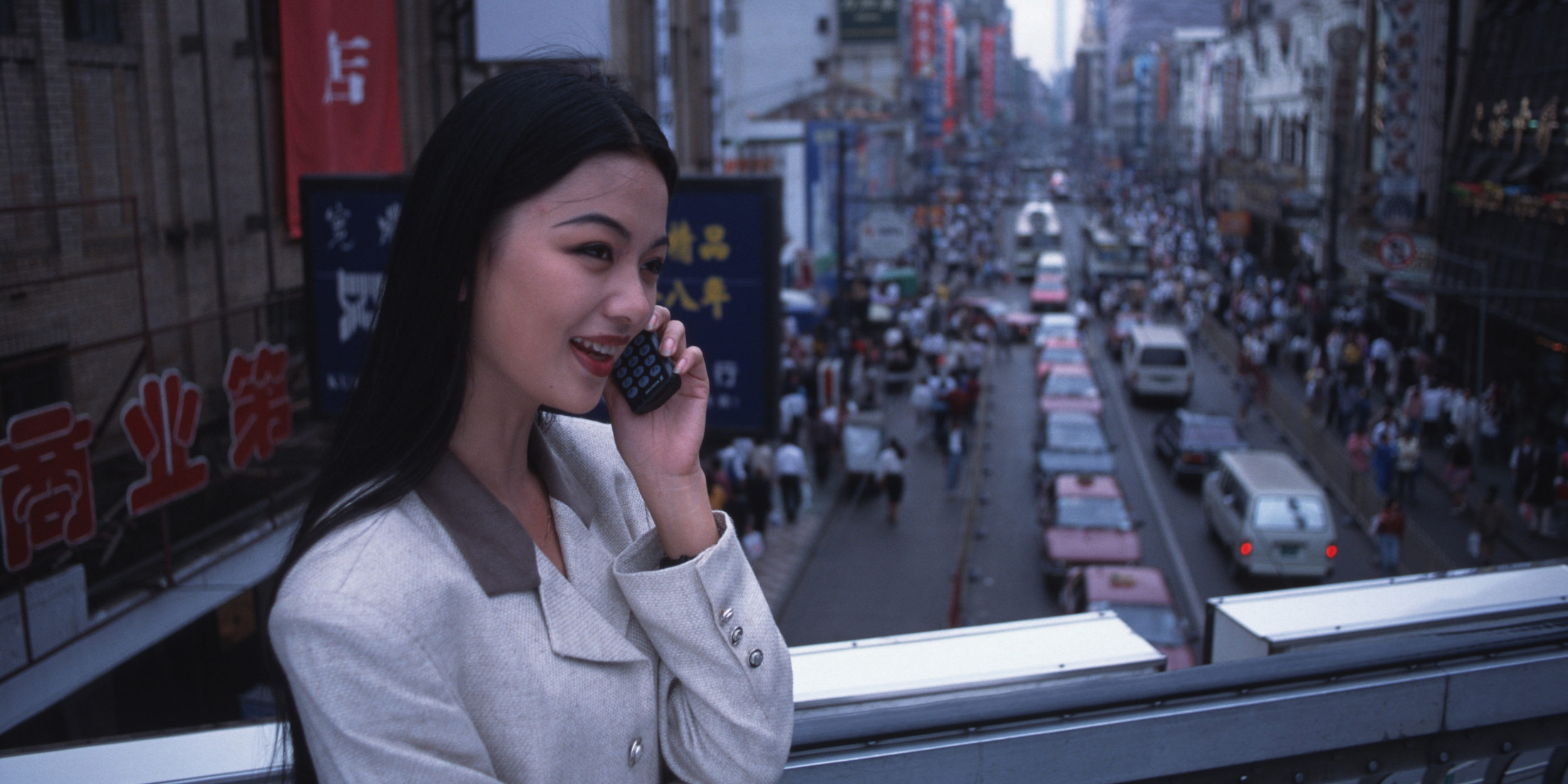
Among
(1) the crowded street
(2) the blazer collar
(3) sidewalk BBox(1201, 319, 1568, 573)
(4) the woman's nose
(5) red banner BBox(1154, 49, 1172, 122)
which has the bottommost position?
(1) the crowded street

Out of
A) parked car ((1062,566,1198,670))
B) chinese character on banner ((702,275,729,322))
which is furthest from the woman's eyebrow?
parked car ((1062,566,1198,670))

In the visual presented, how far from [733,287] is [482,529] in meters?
8.74

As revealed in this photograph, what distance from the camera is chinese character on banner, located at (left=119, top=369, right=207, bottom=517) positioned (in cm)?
780

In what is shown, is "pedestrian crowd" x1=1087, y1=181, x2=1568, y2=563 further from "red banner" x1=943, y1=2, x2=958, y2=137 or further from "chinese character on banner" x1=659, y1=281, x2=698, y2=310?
"red banner" x1=943, y1=2, x2=958, y2=137

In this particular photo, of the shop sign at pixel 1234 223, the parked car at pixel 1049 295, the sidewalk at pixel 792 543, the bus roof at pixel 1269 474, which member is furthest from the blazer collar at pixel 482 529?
the shop sign at pixel 1234 223

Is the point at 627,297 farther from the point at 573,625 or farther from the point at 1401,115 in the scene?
the point at 1401,115

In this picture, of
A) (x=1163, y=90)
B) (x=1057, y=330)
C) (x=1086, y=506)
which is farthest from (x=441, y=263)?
(x=1163, y=90)

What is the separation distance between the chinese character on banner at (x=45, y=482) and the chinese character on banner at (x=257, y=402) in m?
1.80

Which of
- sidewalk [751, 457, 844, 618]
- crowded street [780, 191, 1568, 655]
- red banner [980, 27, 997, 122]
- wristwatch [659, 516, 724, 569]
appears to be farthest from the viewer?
red banner [980, 27, 997, 122]

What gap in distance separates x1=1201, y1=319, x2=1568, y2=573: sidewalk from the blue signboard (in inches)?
438

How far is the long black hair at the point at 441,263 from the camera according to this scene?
1.46 m

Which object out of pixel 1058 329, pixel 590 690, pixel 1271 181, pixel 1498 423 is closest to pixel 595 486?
pixel 590 690

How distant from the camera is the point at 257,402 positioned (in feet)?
30.7

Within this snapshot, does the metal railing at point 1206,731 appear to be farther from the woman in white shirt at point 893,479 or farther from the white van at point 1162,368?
the white van at point 1162,368
